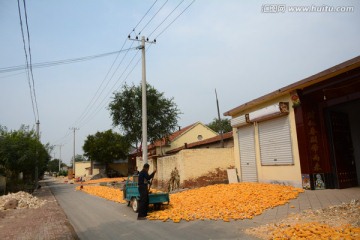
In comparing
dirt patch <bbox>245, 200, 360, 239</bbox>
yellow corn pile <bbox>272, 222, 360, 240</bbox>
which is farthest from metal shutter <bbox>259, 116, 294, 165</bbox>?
yellow corn pile <bbox>272, 222, 360, 240</bbox>

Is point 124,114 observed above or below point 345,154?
above

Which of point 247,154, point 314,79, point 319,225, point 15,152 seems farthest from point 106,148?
point 319,225

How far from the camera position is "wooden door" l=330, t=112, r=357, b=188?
478 inches

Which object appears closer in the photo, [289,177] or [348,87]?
[348,87]

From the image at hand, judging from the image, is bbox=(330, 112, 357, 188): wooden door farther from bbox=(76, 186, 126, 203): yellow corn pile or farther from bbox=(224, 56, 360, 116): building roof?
bbox=(76, 186, 126, 203): yellow corn pile

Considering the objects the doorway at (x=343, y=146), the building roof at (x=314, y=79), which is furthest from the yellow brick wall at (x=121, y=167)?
the doorway at (x=343, y=146)

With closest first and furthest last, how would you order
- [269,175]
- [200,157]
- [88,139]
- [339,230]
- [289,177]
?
[339,230] → [289,177] → [269,175] → [200,157] → [88,139]

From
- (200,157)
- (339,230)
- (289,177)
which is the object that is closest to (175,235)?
(339,230)

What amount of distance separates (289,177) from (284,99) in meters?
3.75

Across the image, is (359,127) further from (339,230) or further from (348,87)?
(339,230)

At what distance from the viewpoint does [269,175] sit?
14.6 metres

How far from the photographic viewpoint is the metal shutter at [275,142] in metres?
13.3

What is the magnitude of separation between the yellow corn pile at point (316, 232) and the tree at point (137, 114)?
3181 cm

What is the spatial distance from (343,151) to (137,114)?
28.3 metres
